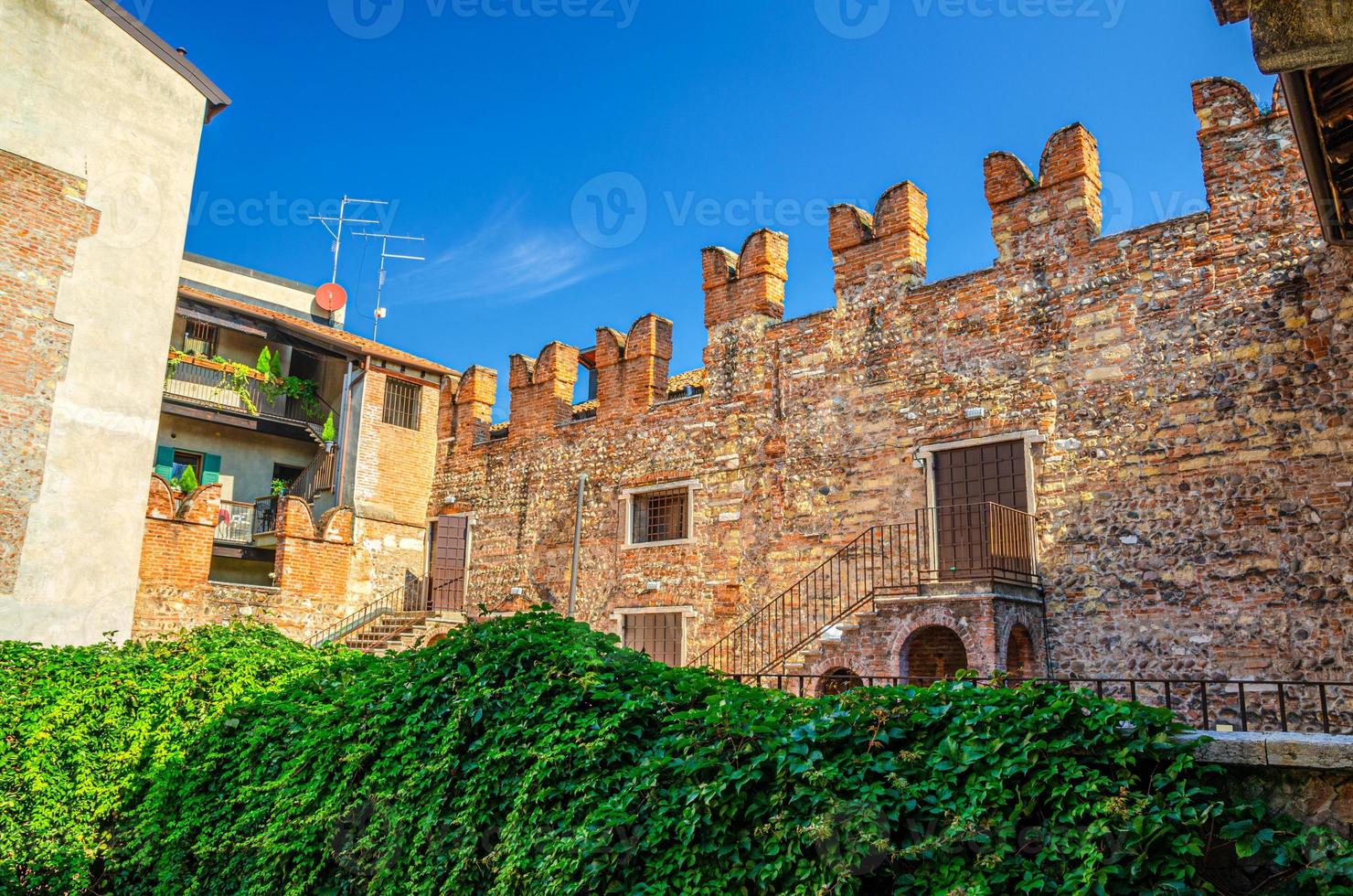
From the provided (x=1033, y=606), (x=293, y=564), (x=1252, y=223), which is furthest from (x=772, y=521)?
(x=293, y=564)

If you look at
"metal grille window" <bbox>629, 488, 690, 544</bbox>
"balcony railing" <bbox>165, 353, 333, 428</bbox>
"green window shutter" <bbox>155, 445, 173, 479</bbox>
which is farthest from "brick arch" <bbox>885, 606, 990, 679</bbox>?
"green window shutter" <bbox>155, 445, 173, 479</bbox>

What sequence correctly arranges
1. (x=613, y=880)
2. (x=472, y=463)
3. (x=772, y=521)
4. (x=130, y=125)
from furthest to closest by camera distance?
(x=472, y=463) → (x=130, y=125) → (x=772, y=521) → (x=613, y=880)

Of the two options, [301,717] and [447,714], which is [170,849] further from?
[447,714]

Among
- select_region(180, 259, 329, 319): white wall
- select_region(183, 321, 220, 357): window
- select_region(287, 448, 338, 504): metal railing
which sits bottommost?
select_region(287, 448, 338, 504): metal railing

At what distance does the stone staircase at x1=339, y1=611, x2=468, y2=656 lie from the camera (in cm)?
1953

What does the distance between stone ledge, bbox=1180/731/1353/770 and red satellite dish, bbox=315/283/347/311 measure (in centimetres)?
2908

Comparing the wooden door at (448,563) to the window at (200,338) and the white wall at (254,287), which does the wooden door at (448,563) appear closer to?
the window at (200,338)

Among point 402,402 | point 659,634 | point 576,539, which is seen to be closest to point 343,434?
point 402,402

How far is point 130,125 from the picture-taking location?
17625 mm

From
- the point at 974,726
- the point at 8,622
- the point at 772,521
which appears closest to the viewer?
the point at 974,726

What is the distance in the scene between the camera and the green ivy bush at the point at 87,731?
26.0ft

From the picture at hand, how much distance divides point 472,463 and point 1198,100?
14396 millimetres

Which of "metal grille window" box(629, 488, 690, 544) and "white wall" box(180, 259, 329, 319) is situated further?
"white wall" box(180, 259, 329, 319)

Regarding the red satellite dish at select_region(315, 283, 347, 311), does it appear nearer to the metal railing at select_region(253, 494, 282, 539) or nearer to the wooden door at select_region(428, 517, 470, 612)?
the metal railing at select_region(253, 494, 282, 539)
